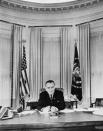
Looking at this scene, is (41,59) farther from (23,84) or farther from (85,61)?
(85,61)

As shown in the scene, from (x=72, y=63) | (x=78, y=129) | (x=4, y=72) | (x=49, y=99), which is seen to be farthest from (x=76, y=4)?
(x=78, y=129)

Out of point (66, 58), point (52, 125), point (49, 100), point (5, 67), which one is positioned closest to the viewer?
point (52, 125)

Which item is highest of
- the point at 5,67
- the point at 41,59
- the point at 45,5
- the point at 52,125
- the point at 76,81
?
the point at 45,5

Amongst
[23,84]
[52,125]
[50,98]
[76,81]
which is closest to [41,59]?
[23,84]

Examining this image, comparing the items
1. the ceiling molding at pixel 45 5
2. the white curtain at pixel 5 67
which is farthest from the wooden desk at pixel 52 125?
the ceiling molding at pixel 45 5

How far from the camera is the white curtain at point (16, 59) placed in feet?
25.3

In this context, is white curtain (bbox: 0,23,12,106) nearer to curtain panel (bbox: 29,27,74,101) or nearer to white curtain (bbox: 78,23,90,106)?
curtain panel (bbox: 29,27,74,101)

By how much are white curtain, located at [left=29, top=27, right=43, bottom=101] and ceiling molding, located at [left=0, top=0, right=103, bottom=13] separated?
2.37 ft

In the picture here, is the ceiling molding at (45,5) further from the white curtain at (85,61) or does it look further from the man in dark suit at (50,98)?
the man in dark suit at (50,98)

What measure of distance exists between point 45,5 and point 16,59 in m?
2.10

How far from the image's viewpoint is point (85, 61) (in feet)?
25.4

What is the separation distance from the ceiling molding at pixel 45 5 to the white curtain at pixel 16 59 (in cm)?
72

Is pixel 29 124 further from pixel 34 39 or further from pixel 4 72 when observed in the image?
pixel 34 39

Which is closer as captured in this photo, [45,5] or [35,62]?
[35,62]
